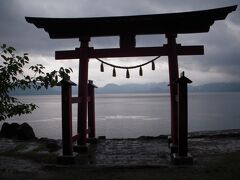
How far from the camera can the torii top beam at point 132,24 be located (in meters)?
8.55

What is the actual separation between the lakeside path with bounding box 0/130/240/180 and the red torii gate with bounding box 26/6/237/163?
0.96m

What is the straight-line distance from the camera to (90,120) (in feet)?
38.2

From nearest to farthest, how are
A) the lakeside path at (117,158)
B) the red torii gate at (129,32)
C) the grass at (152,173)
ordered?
the grass at (152,173) → the lakeside path at (117,158) → the red torii gate at (129,32)

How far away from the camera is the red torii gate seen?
28.5 ft

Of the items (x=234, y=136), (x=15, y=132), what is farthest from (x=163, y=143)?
(x=15, y=132)

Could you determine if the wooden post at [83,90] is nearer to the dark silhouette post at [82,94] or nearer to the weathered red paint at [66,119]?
the dark silhouette post at [82,94]

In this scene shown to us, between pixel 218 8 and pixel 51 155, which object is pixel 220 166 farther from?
pixel 51 155

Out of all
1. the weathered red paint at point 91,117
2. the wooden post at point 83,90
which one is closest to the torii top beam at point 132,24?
the wooden post at point 83,90

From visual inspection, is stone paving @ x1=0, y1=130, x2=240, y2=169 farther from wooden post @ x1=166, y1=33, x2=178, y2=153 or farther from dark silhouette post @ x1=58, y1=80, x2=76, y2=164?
wooden post @ x1=166, y1=33, x2=178, y2=153

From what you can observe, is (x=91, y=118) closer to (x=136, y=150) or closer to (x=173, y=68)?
(x=136, y=150)

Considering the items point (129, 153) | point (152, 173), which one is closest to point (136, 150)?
point (129, 153)

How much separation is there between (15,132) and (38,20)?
262 inches

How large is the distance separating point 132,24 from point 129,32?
1.33 feet

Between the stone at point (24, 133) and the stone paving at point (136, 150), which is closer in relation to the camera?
the stone paving at point (136, 150)
